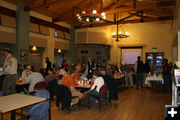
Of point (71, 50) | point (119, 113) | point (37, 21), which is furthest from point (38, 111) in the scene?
point (71, 50)

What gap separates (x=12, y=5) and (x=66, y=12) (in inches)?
143

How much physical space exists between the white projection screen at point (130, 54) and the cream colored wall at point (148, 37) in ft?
1.50

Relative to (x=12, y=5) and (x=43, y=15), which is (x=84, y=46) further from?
(x=12, y=5)

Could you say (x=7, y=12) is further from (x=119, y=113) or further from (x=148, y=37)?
(x=148, y=37)

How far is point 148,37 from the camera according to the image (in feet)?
46.1

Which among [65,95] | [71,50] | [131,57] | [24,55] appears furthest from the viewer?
[131,57]

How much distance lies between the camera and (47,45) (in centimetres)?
1143

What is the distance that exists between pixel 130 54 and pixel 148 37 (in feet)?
7.00

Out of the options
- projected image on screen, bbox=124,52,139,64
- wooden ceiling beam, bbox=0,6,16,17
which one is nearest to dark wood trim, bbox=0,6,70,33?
wooden ceiling beam, bbox=0,6,16,17

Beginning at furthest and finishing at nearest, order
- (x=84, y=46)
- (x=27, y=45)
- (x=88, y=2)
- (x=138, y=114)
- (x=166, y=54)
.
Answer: (x=84, y=46)
(x=166, y=54)
(x=88, y=2)
(x=27, y=45)
(x=138, y=114)

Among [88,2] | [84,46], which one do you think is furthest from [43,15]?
[84,46]

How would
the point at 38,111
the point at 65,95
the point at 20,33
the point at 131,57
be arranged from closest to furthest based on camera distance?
the point at 38,111 → the point at 65,95 → the point at 20,33 → the point at 131,57

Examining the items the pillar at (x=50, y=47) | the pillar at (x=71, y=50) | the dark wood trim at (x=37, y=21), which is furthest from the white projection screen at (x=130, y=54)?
the pillar at (x=50, y=47)

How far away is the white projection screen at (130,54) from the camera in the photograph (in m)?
14.4
